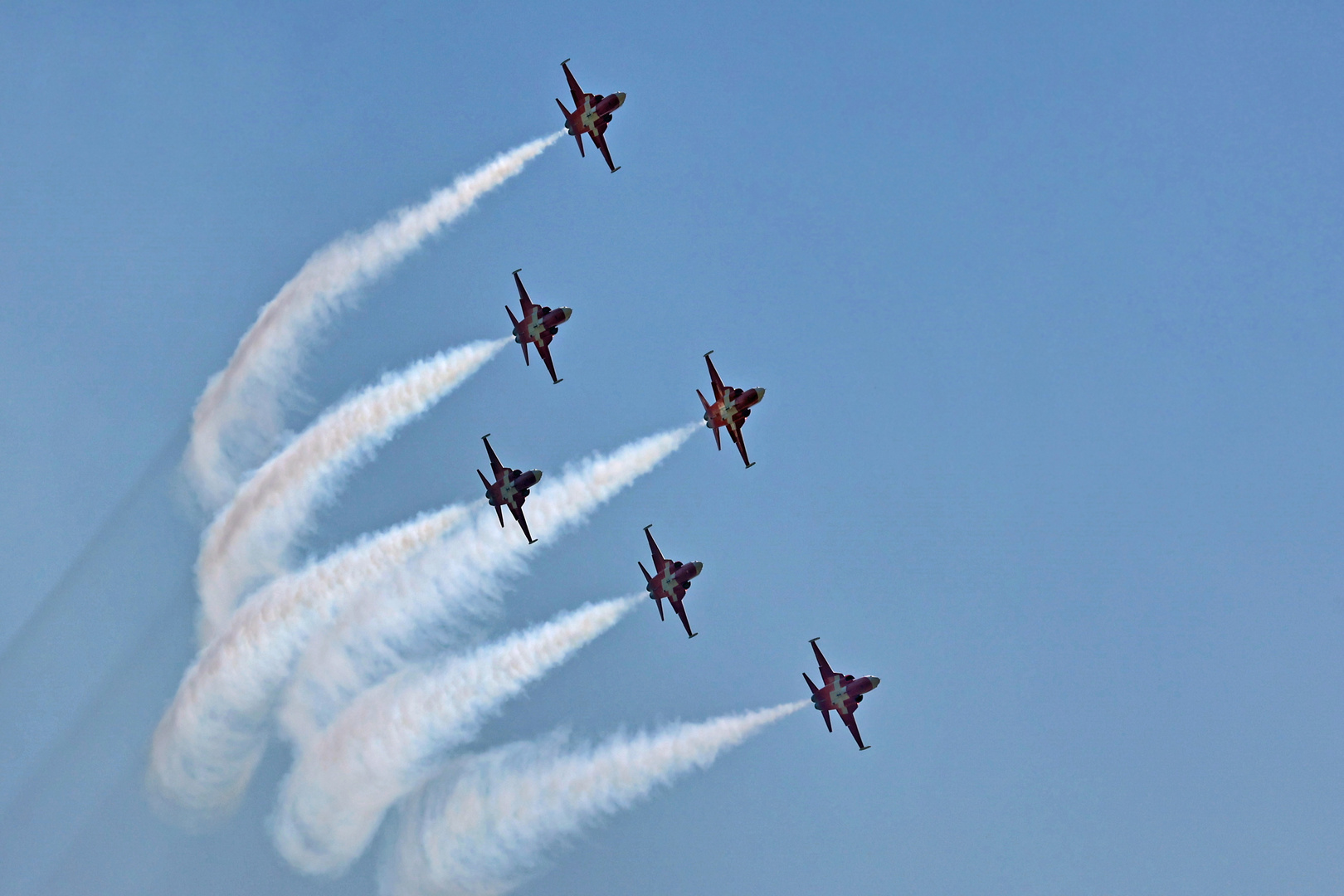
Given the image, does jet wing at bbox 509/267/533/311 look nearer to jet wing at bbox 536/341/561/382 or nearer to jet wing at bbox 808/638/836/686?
jet wing at bbox 536/341/561/382

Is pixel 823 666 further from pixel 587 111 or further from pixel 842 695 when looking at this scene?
pixel 587 111

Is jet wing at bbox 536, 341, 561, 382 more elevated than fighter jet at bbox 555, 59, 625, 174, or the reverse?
fighter jet at bbox 555, 59, 625, 174

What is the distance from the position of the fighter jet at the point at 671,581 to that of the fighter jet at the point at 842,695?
9442mm

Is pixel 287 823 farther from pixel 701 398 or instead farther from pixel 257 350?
pixel 701 398

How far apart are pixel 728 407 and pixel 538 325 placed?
1337 cm

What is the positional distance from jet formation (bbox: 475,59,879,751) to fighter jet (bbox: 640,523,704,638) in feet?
0.18

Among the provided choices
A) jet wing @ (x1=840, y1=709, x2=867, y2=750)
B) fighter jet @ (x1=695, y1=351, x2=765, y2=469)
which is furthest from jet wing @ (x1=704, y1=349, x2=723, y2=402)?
jet wing @ (x1=840, y1=709, x2=867, y2=750)

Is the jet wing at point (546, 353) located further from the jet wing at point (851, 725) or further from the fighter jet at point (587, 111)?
the jet wing at point (851, 725)

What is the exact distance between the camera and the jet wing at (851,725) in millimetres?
74125

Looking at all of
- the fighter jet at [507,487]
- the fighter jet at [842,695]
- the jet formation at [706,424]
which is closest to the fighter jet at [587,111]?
the jet formation at [706,424]

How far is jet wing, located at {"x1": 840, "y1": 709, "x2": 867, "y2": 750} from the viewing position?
74.1m

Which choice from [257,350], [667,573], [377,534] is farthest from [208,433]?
[667,573]

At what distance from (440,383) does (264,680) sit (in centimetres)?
2188

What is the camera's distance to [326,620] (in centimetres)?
7069
